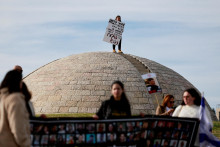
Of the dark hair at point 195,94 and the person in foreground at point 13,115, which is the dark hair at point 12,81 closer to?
the person in foreground at point 13,115

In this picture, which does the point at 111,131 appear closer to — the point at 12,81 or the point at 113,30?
the point at 12,81

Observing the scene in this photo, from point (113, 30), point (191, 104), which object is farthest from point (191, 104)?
point (113, 30)

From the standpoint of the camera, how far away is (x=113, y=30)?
2083 cm

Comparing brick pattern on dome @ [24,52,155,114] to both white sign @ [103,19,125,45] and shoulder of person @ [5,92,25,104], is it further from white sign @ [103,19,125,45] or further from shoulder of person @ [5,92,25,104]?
shoulder of person @ [5,92,25,104]

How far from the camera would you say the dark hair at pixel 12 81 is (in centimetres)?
595

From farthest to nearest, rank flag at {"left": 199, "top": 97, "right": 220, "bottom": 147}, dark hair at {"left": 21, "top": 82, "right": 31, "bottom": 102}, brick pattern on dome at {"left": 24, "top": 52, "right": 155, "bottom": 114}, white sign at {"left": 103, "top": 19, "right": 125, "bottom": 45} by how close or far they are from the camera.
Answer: brick pattern on dome at {"left": 24, "top": 52, "right": 155, "bottom": 114}
white sign at {"left": 103, "top": 19, "right": 125, "bottom": 45}
flag at {"left": 199, "top": 97, "right": 220, "bottom": 147}
dark hair at {"left": 21, "top": 82, "right": 31, "bottom": 102}

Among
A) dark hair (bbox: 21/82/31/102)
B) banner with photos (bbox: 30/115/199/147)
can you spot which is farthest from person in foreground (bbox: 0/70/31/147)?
banner with photos (bbox: 30/115/199/147)

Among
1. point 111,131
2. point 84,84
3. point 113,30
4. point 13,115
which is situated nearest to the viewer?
point 13,115

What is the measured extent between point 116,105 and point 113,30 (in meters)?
13.7

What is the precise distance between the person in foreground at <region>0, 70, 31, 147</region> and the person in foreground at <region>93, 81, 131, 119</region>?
1.86 meters

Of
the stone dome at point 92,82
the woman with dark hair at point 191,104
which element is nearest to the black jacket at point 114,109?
the woman with dark hair at point 191,104

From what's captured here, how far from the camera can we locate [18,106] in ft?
19.1

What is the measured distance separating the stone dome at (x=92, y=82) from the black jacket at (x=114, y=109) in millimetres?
13122

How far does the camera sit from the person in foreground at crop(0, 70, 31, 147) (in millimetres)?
5773
